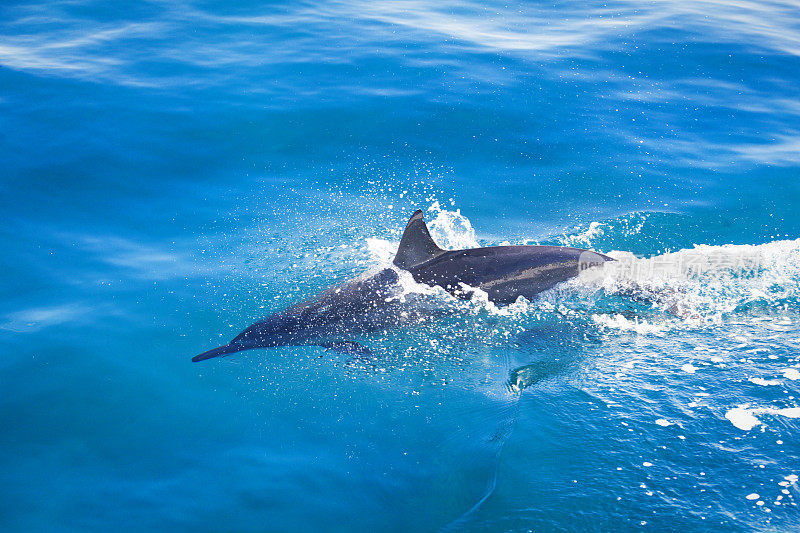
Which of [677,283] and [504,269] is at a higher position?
[504,269]

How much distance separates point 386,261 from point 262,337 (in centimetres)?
222

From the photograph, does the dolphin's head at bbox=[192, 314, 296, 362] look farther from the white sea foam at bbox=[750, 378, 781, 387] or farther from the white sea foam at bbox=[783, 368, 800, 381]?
the white sea foam at bbox=[783, 368, 800, 381]

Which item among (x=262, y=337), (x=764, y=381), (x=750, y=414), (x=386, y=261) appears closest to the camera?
(x=750, y=414)

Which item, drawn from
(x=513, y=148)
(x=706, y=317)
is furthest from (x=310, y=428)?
(x=513, y=148)

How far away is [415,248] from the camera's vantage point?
8.94 meters

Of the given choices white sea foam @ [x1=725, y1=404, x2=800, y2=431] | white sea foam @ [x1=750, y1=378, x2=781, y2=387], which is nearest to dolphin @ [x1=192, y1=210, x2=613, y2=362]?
white sea foam @ [x1=750, y1=378, x2=781, y2=387]

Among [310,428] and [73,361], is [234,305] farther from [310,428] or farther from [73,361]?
[310,428]

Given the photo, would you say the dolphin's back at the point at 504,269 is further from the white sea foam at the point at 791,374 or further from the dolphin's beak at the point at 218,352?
the white sea foam at the point at 791,374

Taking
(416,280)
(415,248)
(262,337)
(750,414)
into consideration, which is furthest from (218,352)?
(750,414)

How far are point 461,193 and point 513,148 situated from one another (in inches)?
90.1

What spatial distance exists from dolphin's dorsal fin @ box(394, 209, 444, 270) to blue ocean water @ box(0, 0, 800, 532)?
71 centimetres

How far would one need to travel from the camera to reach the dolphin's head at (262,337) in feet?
26.5

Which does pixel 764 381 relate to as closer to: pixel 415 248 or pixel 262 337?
pixel 415 248

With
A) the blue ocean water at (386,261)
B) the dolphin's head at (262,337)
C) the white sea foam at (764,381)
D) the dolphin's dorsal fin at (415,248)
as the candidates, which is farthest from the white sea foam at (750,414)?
the dolphin's head at (262,337)
